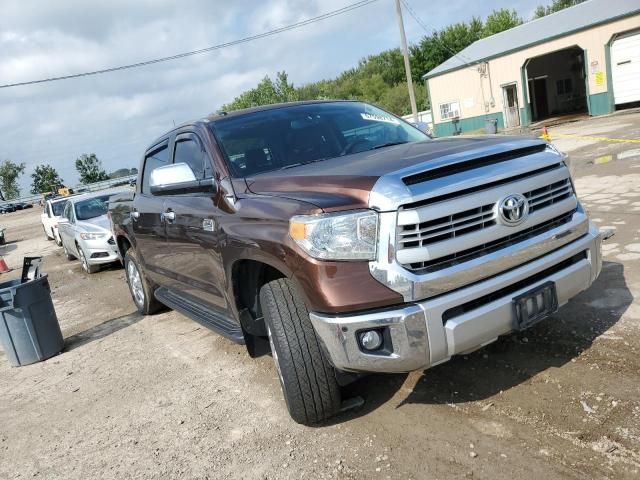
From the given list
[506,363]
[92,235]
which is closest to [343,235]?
[506,363]

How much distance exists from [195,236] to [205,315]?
0.76 metres

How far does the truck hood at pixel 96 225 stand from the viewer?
10.5m

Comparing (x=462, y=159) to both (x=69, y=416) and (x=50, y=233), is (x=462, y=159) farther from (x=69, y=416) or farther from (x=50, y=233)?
(x=50, y=233)

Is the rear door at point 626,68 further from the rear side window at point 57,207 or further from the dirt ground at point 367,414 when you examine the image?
the rear side window at point 57,207

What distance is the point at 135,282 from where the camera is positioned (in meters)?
6.61

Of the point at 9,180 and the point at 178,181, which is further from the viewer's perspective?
the point at 9,180

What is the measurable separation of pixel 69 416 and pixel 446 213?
3.31 metres

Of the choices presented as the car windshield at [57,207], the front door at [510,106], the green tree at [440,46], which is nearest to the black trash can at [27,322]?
the car windshield at [57,207]

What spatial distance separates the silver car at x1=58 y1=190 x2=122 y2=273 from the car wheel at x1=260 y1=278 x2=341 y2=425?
7684 millimetres

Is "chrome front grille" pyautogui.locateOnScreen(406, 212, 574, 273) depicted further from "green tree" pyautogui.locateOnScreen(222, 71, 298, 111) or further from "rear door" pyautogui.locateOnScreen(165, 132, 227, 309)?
"green tree" pyautogui.locateOnScreen(222, 71, 298, 111)

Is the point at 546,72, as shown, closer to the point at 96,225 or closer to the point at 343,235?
the point at 96,225

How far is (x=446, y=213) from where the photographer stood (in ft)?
8.77

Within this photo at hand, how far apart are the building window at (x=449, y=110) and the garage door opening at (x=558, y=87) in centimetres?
484

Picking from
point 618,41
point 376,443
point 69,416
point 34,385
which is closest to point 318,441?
point 376,443
